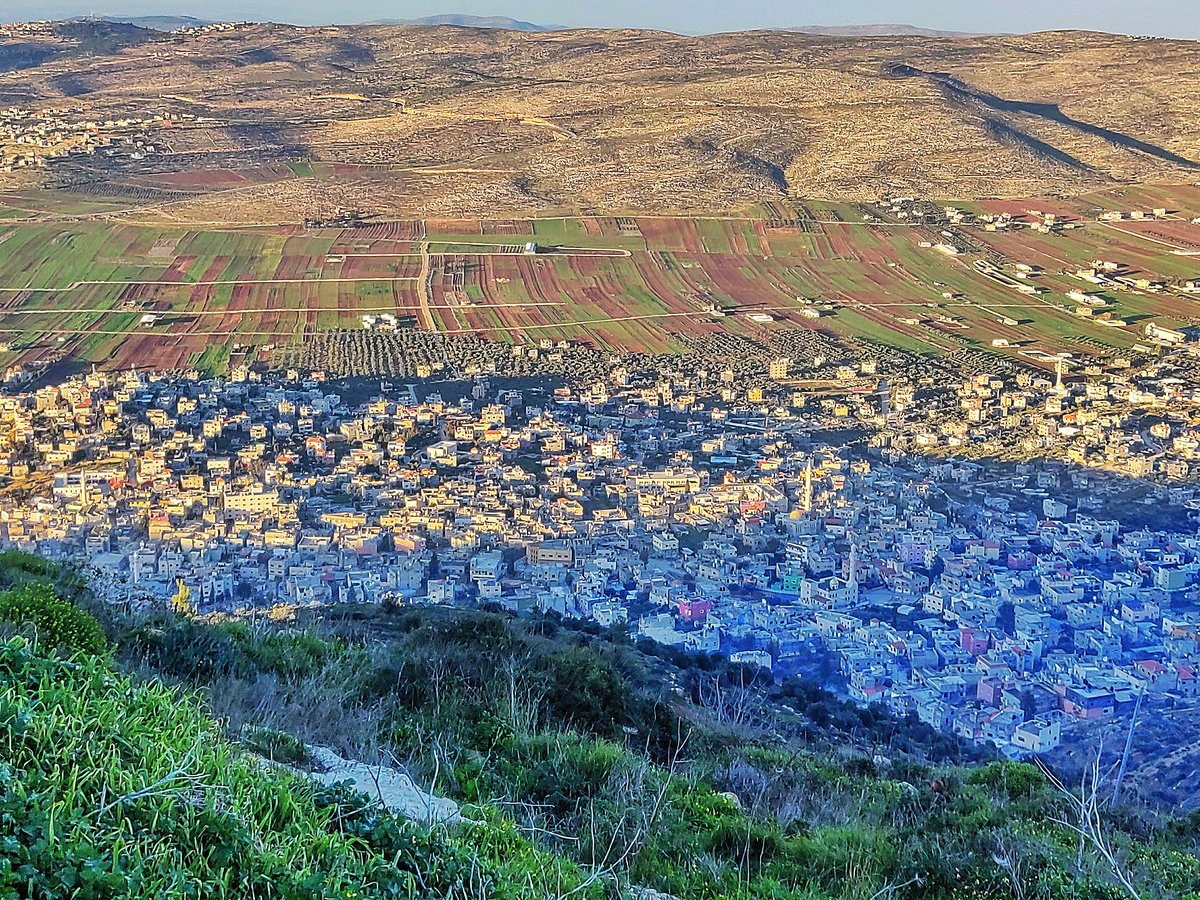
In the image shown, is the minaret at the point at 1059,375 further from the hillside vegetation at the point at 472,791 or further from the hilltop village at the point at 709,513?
the hillside vegetation at the point at 472,791

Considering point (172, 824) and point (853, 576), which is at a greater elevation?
point (172, 824)

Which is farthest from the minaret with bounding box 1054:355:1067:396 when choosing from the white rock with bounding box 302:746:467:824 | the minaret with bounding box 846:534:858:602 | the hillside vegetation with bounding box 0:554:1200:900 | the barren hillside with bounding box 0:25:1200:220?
the white rock with bounding box 302:746:467:824

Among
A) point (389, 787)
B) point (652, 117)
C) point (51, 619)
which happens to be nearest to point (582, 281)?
point (652, 117)

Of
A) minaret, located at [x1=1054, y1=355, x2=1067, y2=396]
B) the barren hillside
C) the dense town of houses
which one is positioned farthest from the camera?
the dense town of houses

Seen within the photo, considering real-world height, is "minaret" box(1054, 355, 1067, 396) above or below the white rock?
below

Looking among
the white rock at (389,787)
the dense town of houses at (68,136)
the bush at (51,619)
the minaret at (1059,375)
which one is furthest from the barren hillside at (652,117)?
the white rock at (389,787)

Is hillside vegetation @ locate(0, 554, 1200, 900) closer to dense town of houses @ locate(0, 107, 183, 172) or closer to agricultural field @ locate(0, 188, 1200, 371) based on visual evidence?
agricultural field @ locate(0, 188, 1200, 371)

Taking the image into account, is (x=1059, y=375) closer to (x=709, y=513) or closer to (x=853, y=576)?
(x=709, y=513)
